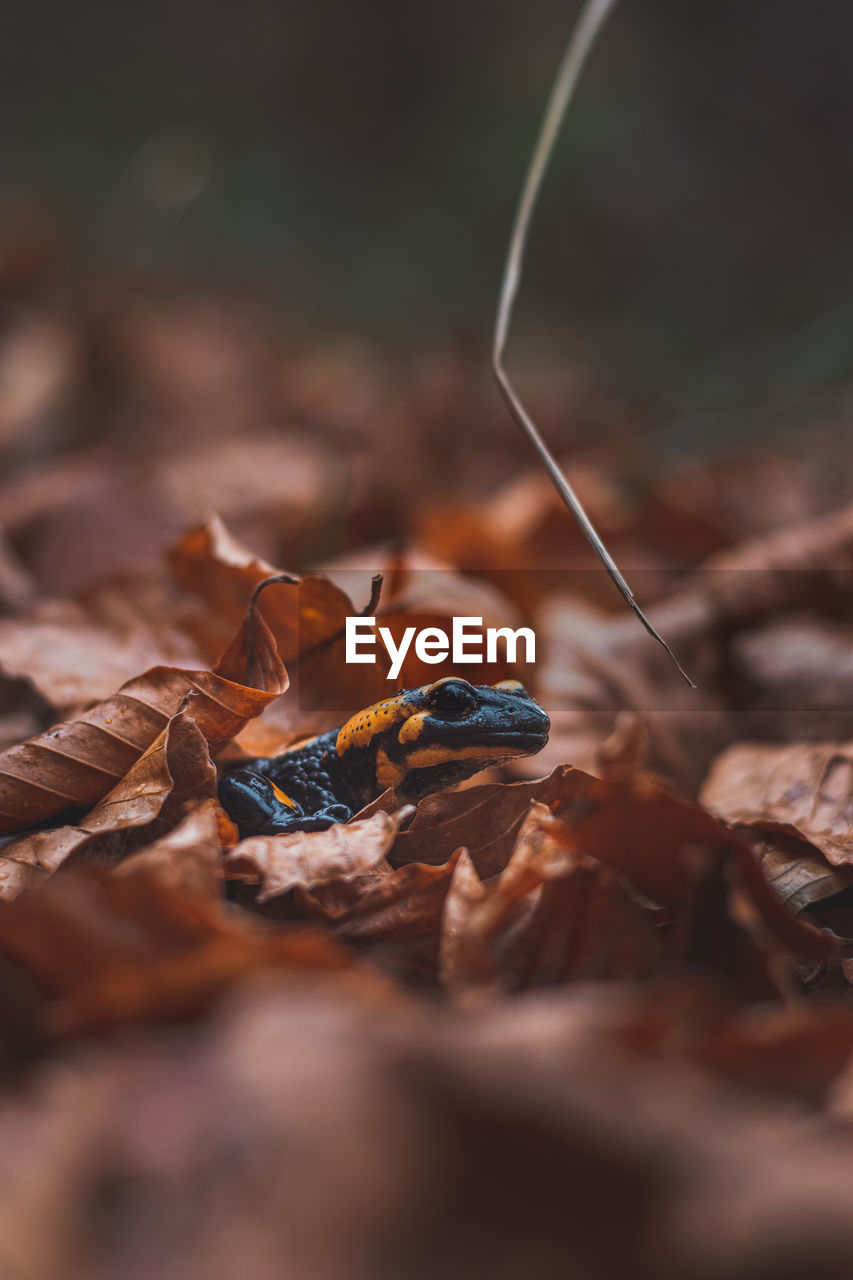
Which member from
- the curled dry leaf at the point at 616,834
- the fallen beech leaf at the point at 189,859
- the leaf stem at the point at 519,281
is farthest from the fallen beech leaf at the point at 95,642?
the leaf stem at the point at 519,281

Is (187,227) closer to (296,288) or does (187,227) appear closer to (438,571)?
(296,288)

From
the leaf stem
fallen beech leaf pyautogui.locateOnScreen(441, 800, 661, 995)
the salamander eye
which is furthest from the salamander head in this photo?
fallen beech leaf pyautogui.locateOnScreen(441, 800, 661, 995)

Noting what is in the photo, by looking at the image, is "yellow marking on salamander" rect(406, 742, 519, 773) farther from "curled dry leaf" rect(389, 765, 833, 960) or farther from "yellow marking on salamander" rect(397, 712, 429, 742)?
"curled dry leaf" rect(389, 765, 833, 960)

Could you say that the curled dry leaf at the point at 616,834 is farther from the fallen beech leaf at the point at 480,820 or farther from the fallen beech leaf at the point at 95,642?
the fallen beech leaf at the point at 95,642

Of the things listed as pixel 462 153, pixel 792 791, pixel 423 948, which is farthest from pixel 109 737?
pixel 462 153

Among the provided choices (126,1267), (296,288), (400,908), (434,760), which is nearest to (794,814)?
(434,760)
